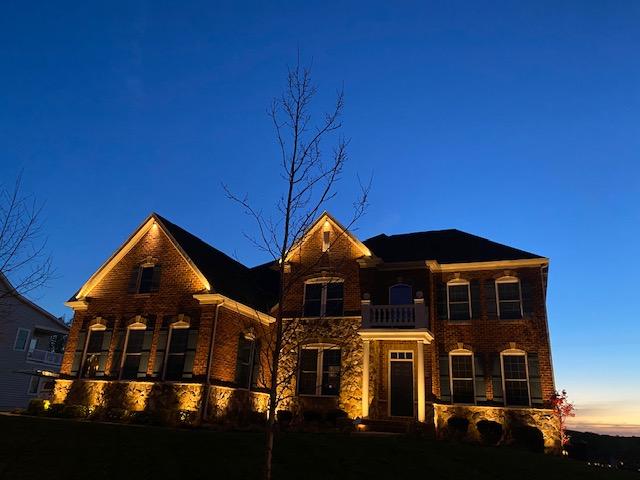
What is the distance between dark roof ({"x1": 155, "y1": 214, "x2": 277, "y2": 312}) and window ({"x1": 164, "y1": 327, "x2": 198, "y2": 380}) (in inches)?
91.8

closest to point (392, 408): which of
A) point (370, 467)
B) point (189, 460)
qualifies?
point (370, 467)

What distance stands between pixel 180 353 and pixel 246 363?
303 centimetres

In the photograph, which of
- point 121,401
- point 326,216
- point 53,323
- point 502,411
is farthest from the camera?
point 53,323

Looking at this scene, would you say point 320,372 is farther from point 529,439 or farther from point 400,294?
point 529,439

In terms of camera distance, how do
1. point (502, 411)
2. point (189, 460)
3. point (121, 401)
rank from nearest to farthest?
point (189, 460) → point (502, 411) → point (121, 401)

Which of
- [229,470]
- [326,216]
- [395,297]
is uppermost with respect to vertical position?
[326,216]

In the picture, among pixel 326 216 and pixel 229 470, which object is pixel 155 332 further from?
pixel 229 470

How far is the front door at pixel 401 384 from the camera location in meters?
19.7

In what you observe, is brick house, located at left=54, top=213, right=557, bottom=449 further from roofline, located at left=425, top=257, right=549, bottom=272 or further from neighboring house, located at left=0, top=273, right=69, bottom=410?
neighboring house, located at left=0, top=273, right=69, bottom=410

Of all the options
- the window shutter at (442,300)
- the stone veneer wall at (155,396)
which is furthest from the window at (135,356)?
the window shutter at (442,300)

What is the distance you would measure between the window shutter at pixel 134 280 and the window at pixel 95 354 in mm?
2339

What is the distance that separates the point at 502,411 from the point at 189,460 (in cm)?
1279

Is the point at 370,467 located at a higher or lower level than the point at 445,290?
lower

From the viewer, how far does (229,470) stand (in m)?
10.8
